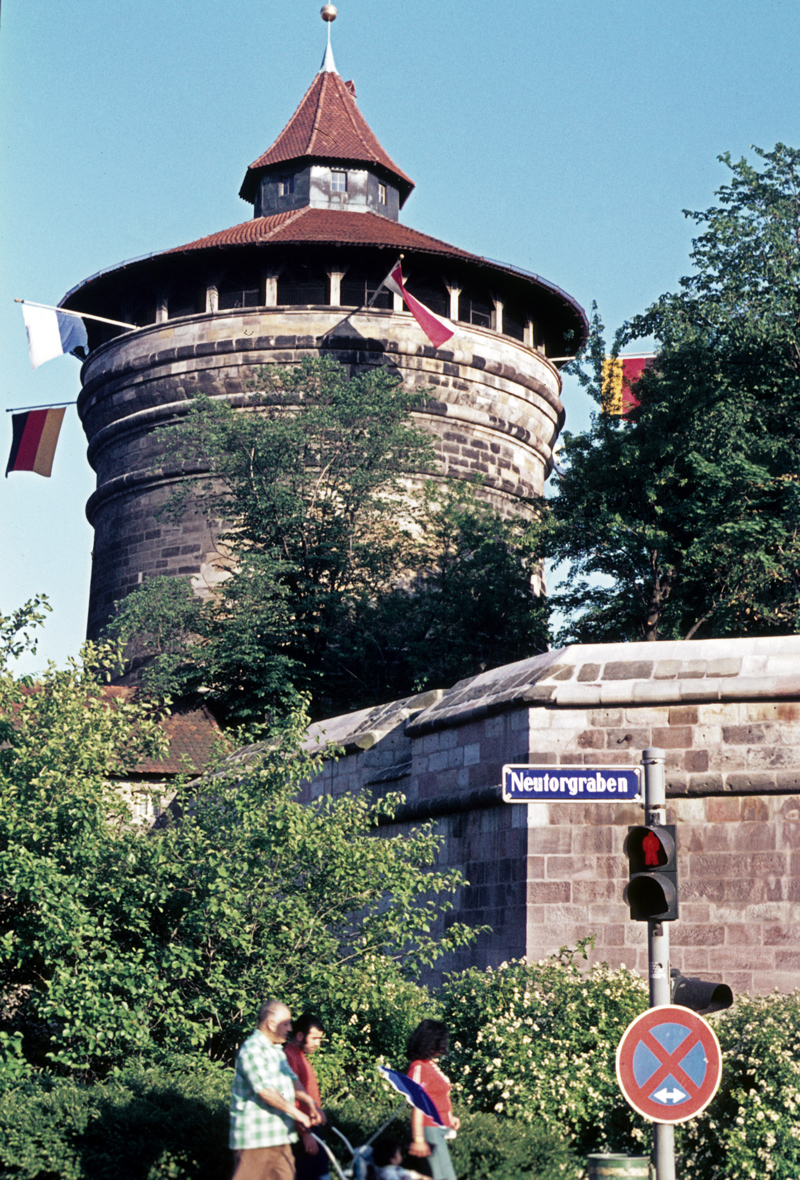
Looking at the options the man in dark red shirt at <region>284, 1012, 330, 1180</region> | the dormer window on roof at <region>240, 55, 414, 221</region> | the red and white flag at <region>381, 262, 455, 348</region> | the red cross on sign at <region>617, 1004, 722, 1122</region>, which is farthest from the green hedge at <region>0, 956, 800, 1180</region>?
the dormer window on roof at <region>240, 55, 414, 221</region>

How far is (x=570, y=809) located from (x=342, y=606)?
11.1 m

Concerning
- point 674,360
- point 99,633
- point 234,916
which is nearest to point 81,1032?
point 234,916

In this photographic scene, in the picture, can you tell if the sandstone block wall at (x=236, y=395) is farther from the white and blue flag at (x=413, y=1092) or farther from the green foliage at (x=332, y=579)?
the white and blue flag at (x=413, y=1092)

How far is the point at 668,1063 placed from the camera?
6.56 m

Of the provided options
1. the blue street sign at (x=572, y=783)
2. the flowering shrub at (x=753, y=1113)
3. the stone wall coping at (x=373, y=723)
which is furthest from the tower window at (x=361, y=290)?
the blue street sign at (x=572, y=783)

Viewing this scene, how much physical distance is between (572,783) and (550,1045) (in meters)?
2.70

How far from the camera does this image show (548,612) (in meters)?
23.5

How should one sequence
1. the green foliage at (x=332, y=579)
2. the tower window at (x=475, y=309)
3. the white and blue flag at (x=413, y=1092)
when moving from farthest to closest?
the tower window at (x=475, y=309), the green foliage at (x=332, y=579), the white and blue flag at (x=413, y=1092)

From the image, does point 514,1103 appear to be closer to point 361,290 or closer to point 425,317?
point 425,317

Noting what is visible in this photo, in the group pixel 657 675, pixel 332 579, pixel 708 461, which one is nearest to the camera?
pixel 657 675

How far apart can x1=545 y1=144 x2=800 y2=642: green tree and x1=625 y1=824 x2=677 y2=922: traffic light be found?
13.1 metres

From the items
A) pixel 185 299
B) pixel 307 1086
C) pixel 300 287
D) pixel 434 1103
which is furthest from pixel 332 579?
pixel 434 1103

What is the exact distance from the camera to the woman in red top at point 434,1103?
6582 millimetres

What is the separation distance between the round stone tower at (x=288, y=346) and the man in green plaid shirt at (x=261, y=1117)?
64.0 ft
